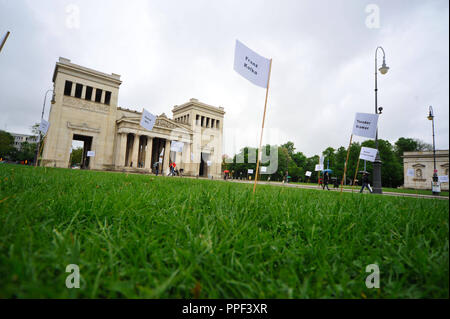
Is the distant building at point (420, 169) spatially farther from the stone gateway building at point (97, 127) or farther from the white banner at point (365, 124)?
the white banner at point (365, 124)

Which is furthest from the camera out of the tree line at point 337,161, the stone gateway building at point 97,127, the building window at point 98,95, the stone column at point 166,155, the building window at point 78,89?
the tree line at point 337,161

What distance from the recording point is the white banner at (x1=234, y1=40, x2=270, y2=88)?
12.9ft

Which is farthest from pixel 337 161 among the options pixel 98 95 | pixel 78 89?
pixel 78 89

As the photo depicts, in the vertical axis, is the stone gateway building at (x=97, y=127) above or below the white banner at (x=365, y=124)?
above

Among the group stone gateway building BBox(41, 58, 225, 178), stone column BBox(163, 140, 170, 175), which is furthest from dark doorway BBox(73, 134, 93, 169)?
stone column BBox(163, 140, 170, 175)

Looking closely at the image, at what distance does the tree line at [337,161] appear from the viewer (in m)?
57.4

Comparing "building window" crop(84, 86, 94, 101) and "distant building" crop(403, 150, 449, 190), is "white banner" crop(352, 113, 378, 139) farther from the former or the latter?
"building window" crop(84, 86, 94, 101)

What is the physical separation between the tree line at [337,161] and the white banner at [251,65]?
5163cm

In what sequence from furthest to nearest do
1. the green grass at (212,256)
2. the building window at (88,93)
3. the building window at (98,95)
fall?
the building window at (98,95), the building window at (88,93), the green grass at (212,256)

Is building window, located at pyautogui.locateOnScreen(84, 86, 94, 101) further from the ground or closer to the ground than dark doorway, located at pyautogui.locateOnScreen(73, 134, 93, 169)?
further from the ground

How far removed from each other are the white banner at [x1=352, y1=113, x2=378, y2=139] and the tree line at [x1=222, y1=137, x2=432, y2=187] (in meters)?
46.5

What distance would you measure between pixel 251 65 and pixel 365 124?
5.93m

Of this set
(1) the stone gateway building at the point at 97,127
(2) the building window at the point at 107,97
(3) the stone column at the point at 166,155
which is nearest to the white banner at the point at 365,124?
(1) the stone gateway building at the point at 97,127
